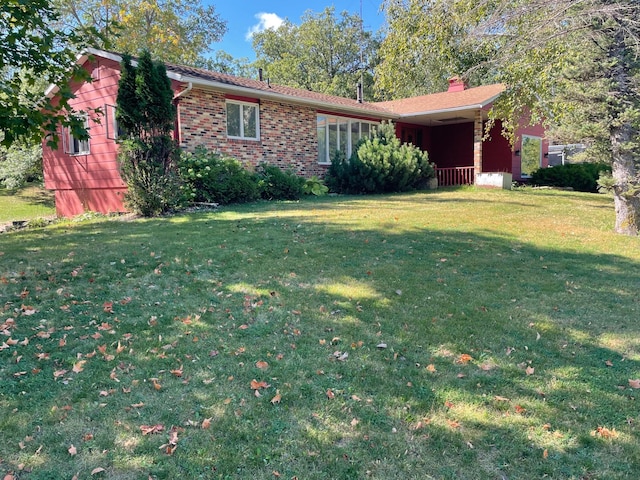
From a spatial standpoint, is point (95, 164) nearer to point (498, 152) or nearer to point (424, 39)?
point (424, 39)

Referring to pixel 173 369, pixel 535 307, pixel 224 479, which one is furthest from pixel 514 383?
pixel 173 369

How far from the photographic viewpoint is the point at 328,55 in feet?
127

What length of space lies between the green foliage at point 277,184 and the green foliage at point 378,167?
2.01 metres

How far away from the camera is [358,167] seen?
14.6 m

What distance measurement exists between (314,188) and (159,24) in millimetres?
19857

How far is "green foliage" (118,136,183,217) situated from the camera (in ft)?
32.9

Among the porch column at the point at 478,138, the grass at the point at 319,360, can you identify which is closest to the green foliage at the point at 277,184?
the grass at the point at 319,360

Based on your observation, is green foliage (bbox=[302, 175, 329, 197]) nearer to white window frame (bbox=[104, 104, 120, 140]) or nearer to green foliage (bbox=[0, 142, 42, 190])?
white window frame (bbox=[104, 104, 120, 140])

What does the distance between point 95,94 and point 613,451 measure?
15336mm

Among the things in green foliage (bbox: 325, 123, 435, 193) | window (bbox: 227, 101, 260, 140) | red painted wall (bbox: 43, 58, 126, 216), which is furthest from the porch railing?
red painted wall (bbox: 43, 58, 126, 216)

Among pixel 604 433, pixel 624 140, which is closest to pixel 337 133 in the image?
pixel 624 140

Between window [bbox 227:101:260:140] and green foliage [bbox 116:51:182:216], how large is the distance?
11.4 ft

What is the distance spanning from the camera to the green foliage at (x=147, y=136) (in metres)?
9.83

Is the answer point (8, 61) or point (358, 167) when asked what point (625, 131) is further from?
point (8, 61)
